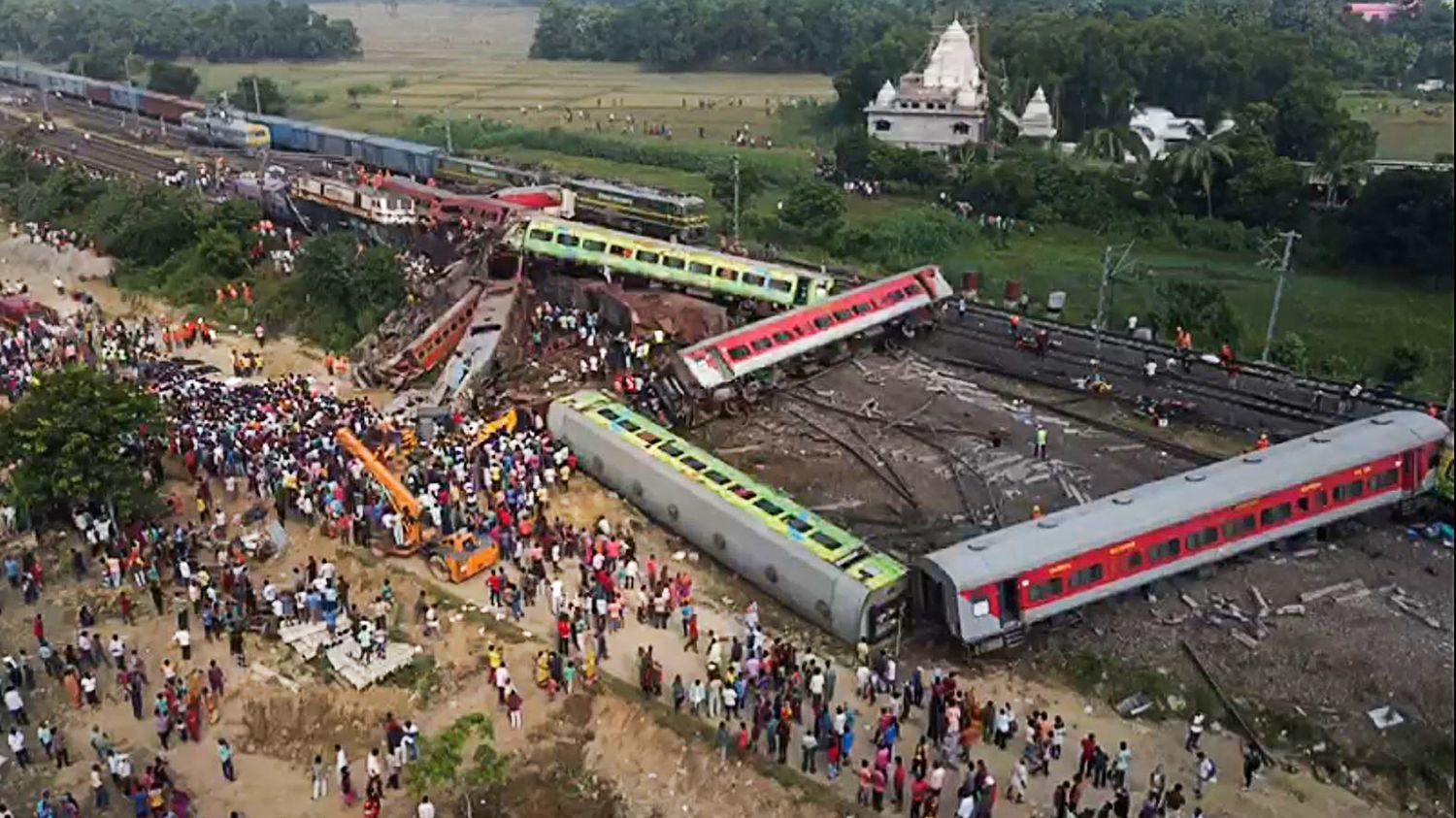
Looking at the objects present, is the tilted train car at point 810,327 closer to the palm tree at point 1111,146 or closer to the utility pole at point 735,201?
the utility pole at point 735,201

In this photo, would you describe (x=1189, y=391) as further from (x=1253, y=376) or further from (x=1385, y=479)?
(x=1385, y=479)

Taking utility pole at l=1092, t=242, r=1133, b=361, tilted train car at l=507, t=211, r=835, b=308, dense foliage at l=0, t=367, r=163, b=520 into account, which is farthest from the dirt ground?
tilted train car at l=507, t=211, r=835, b=308

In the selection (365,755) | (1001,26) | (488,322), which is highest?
(1001,26)

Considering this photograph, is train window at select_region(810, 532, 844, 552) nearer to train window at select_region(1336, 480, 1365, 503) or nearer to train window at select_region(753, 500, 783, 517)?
train window at select_region(753, 500, 783, 517)

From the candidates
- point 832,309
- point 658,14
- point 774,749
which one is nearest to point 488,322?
point 832,309

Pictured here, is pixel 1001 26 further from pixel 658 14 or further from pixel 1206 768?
pixel 1206 768

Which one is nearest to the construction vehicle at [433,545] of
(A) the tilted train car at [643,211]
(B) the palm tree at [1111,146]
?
(A) the tilted train car at [643,211]
